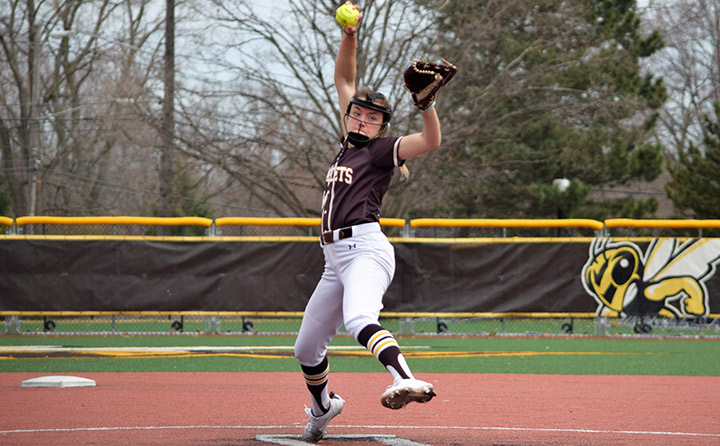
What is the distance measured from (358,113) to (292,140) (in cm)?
1698

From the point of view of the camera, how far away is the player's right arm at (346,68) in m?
5.77

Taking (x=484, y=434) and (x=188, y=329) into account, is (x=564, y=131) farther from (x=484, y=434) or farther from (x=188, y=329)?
(x=484, y=434)

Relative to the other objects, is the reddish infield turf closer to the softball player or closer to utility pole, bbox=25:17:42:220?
the softball player

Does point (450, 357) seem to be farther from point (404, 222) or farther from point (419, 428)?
point (419, 428)

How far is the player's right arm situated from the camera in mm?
5770

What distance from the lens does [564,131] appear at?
26750mm

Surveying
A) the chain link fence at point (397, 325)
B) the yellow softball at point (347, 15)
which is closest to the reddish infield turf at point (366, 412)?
the yellow softball at point (347, 15)

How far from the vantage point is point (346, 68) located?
595 centimetres

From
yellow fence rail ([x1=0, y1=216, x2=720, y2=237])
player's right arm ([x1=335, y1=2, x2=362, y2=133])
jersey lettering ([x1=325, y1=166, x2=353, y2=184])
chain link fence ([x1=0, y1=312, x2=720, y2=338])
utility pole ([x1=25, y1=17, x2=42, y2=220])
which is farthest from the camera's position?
utility pole ([x1=25, y1=17, x2=42, y2=220])

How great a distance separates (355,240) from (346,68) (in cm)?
140

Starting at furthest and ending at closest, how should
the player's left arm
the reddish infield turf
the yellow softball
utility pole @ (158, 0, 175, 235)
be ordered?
utility pole @ (158, 0, 175, 235), the reddish infield turf, the yellow softball, the player's left arm

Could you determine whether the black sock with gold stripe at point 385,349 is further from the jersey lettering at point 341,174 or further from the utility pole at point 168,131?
the utility pole at point 168,131

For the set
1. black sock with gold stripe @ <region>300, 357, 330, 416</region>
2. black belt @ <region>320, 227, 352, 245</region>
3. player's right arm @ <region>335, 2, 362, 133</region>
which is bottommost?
black sock with gold stripe @ <region>300, 357, 330, 416</region>

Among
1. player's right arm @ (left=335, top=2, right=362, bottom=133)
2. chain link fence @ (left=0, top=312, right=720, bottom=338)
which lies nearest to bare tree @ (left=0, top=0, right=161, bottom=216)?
chain link fence @ (left=0, top=312, right=720, bottom=338)
